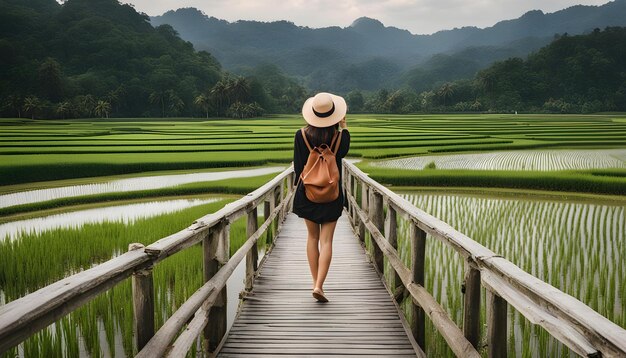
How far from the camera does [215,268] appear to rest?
358 centimetres

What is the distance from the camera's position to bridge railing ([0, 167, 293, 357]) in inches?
61.6

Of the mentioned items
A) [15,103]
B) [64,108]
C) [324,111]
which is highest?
[15,103]

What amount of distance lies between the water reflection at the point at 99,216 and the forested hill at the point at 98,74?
226 ft

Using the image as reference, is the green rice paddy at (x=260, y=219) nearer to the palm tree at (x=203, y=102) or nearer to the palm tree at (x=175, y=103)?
the palm tree at (x=203, y=102)

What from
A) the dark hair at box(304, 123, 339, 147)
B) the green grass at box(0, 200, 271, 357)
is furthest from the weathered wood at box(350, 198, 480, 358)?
the green grass at box(0, 200, 271, 357)

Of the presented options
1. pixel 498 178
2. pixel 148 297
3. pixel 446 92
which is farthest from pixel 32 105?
pixel 446 92

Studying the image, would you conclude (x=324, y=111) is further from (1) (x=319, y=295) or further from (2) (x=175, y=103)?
(2) (x=175, y=103)

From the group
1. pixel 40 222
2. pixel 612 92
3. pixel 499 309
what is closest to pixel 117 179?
pixel 40 222

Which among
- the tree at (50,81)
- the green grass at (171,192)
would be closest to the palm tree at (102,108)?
the tree at (50,81)

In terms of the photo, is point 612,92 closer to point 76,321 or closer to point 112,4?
point 76,321

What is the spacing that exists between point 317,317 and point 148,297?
2158 millimetres

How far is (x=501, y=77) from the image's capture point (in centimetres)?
10744

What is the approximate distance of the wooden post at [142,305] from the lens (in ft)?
7.80

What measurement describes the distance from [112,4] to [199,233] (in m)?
151
